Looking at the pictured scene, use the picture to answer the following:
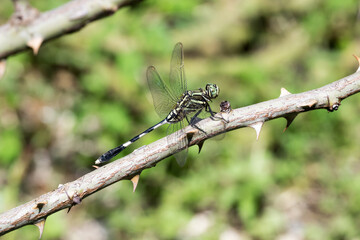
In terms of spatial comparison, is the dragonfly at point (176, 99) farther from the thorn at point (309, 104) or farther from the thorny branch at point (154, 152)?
the thorn at point (309, 104)

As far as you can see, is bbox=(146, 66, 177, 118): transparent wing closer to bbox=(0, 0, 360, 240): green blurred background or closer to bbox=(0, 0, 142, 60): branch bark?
bbox=(0, 0, 142, 60): branch bark

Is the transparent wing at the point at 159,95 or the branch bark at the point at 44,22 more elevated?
the branch bark at the point at 44,22

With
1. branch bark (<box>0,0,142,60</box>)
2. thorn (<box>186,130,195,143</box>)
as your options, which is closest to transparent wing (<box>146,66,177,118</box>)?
branch bark (<box>0,0,142,60</box>)

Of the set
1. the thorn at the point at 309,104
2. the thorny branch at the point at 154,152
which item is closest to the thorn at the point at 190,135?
the thorny branch at the point at 154,152

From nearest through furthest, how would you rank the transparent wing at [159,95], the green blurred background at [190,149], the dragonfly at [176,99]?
the dragonfly at [176,99], the transparent wing at [159,95], the green blurred background at [190,149]

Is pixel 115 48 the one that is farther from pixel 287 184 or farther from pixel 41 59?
pixel 287 184

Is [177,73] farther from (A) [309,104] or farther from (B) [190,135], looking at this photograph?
(A) [309,104]

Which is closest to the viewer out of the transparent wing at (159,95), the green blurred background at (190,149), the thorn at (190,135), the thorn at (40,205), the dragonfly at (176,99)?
the thorn at (40,205)
